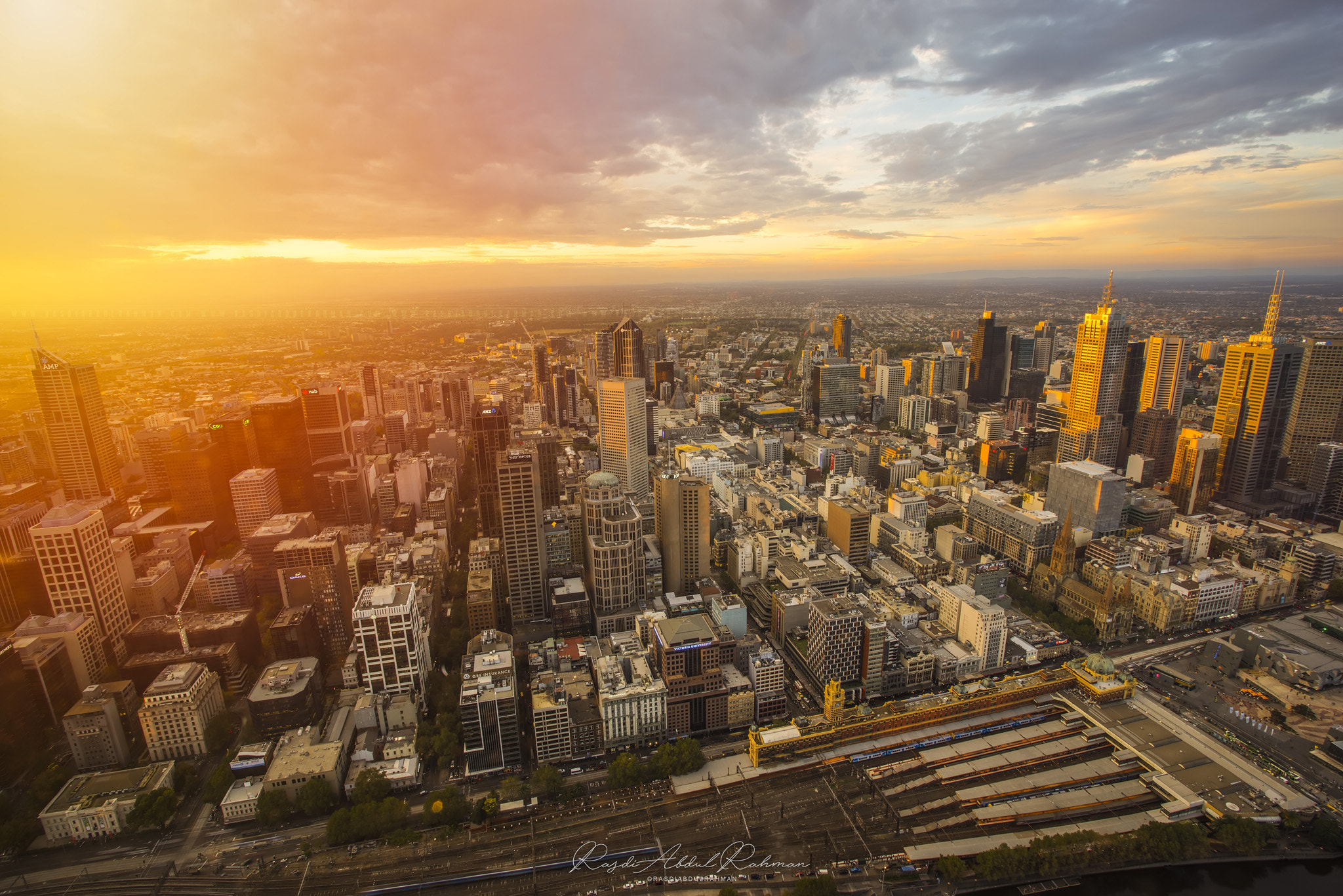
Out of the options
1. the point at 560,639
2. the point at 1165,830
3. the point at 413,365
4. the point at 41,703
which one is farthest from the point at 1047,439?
the point at 41,703

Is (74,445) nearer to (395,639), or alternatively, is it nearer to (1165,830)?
(395,639)

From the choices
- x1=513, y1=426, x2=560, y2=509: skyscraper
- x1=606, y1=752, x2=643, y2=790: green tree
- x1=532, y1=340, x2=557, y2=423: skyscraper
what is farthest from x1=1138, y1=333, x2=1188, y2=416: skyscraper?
x1=606, y1=752, x2=643, y2=790: green tree

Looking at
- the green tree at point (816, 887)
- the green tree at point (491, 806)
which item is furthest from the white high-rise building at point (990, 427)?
the green tree at point (491, 806)

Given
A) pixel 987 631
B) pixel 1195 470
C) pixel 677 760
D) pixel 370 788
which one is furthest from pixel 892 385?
pixel 370 788

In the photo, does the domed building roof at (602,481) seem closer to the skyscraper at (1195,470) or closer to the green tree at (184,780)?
the green tree at (184,780)

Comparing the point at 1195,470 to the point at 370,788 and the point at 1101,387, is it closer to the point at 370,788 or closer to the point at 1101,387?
the point at 1101,387

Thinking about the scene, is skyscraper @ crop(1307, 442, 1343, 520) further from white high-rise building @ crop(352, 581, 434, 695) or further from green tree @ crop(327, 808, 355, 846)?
green tree @ crop(327, 808, 355, 846)
